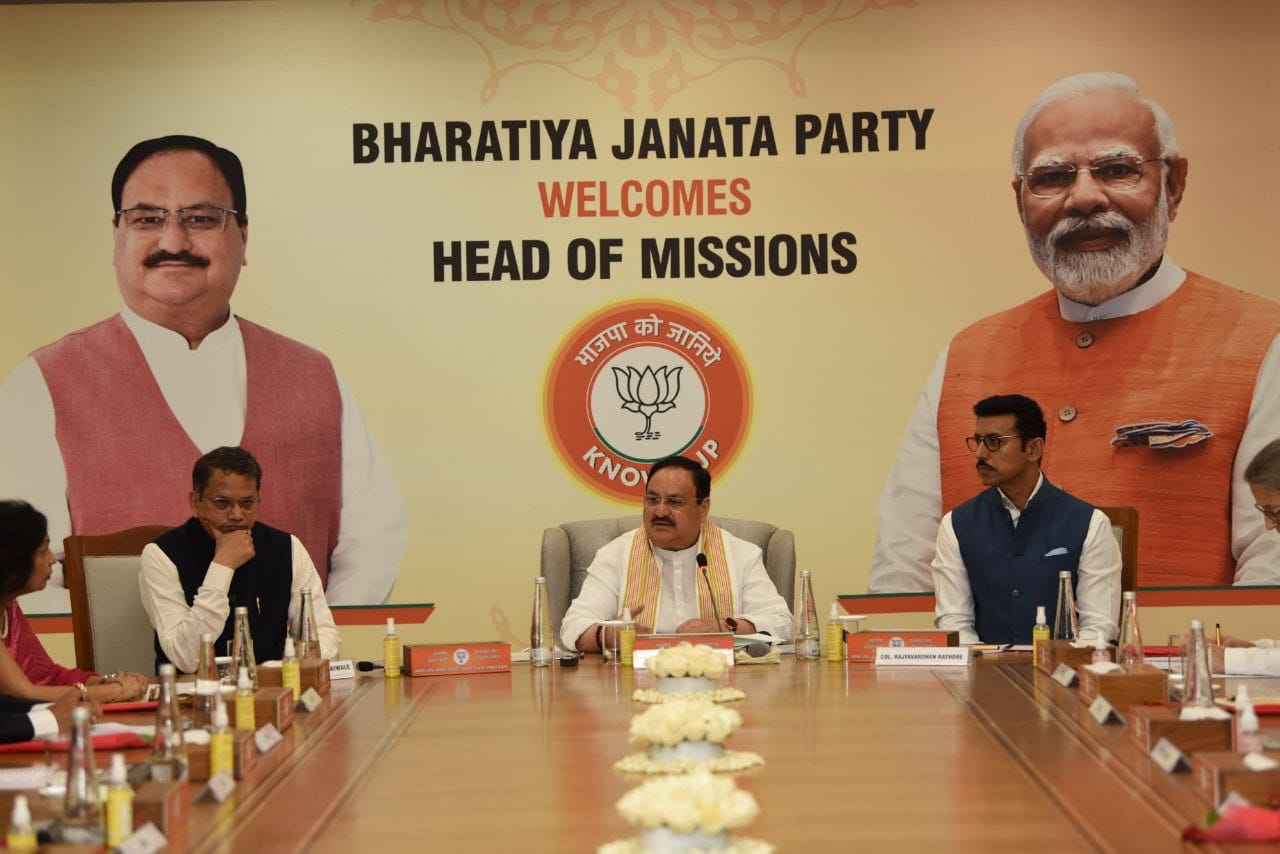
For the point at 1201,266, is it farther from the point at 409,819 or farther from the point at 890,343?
the point at 409,819

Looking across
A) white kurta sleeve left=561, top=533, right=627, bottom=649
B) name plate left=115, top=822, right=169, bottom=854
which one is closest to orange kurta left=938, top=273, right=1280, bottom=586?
white kurta sleeve left=561, top=533, right=627, bottom=649

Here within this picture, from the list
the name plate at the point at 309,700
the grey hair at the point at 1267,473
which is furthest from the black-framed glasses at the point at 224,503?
the grey hair at the point at 1267,473

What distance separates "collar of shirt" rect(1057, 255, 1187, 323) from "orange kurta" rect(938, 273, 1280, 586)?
0.09ft

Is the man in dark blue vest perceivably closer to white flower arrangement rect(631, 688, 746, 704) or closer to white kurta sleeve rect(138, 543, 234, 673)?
white flower arrangement rect(631, 688, 746, 704)

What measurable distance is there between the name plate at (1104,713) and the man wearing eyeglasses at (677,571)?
176 centimetres

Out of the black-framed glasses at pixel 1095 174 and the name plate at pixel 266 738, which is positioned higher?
the black-framed glasses at pixel 1095 174

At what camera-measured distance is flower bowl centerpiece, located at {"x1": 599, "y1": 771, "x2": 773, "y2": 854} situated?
1.62 meters

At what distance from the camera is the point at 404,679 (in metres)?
3.92

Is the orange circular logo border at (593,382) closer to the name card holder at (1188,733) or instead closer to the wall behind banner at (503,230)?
the wall behind banner at (503,230)

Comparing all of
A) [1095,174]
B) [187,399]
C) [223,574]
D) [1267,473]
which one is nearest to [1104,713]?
[1267,473]

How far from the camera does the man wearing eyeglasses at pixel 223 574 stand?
14.0 feet

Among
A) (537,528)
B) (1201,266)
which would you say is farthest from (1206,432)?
(537,528)

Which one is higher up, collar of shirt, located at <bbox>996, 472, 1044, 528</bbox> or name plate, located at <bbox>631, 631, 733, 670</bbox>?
collar of shirt, located at <bbox>996, 472, 1044, 528</bbox>

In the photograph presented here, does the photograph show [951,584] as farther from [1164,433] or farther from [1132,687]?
[1132,687]
